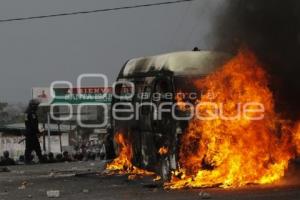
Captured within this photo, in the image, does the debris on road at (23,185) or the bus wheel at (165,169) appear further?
the debris on road at (23,185)

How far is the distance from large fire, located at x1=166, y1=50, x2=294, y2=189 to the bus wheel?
192 mm

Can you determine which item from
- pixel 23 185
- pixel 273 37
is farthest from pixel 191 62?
pixel 23 185

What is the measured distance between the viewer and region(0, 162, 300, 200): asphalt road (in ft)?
33.0

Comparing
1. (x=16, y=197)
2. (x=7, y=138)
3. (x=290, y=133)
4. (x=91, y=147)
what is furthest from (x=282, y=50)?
(x=7, y=138)

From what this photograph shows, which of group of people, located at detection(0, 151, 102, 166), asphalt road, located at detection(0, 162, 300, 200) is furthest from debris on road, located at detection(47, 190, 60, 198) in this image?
group of people, located at detection(0, 151, 102, 166)

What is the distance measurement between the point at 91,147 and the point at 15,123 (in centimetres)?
1837

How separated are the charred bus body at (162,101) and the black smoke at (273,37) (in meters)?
0.55

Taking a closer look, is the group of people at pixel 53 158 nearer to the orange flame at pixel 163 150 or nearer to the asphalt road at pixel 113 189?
the asphalt road at pixel 113 189

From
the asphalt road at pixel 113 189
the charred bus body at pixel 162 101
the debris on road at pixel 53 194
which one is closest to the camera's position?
the asphalt road at pixel 113 189

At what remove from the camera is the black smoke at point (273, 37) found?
39.0 ft

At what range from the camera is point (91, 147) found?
2639cm

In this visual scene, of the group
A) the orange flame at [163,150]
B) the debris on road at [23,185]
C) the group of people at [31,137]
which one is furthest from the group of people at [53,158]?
the orange flame at [163,150]

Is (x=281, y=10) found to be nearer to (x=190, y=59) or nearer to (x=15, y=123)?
(x=190, y=59)

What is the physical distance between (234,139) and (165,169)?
4.60 feet
